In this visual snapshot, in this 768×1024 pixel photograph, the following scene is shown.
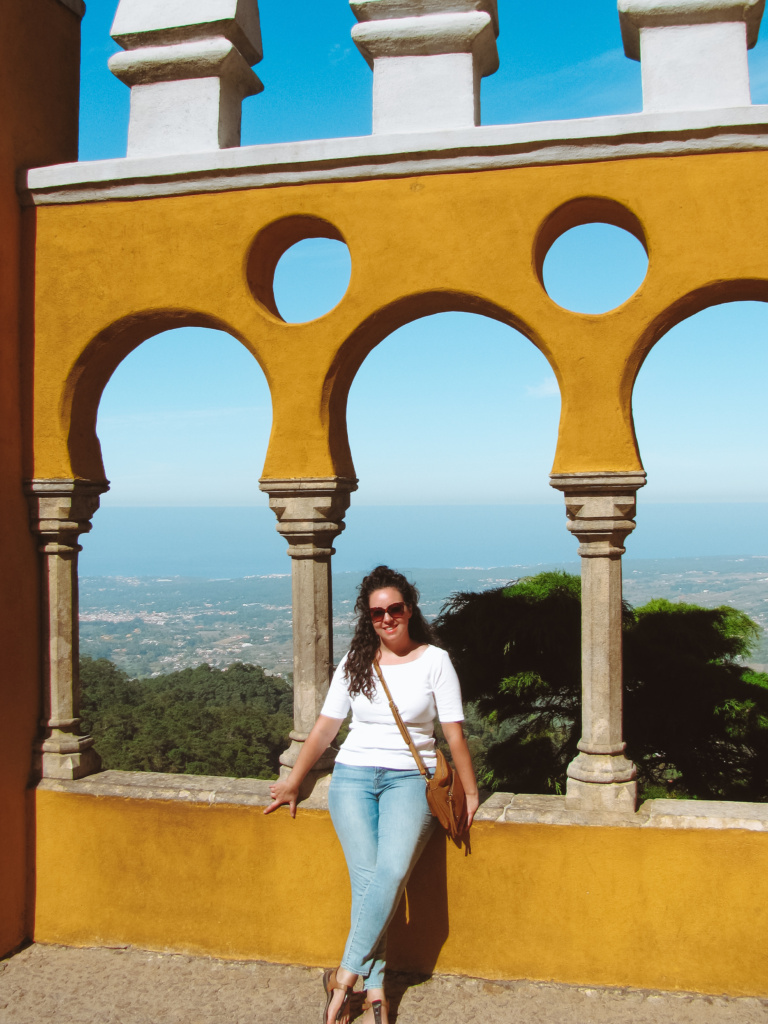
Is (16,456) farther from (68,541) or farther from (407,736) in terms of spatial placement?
(407,736)

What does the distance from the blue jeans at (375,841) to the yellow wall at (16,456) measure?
1.66 metres

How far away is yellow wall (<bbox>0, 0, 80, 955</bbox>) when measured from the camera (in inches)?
154

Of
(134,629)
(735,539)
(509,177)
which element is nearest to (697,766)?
(509,177)

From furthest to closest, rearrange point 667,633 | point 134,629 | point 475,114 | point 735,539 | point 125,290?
point 735,539 < point 134,629 < point 667,633 < point 125,290 < point 475,114

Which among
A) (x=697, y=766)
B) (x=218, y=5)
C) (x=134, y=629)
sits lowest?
(x=134, y=629)

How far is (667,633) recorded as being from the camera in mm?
9992

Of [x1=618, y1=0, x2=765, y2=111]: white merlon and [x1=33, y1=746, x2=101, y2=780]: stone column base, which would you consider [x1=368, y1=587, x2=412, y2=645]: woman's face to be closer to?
[x1=33, y1=746, x2=101, y2=780]: stone column base

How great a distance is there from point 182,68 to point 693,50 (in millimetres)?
2306

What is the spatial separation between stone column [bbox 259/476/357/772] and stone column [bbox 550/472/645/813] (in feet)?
3.35

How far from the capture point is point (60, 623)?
161 inches

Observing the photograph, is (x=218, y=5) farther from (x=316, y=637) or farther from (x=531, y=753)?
(x=531, y=753)

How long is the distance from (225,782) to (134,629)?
2235 inches

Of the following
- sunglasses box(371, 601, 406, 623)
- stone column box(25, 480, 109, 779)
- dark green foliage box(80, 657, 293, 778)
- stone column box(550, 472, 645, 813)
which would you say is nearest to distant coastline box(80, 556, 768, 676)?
dark green foliage box(80, 657, 293, 778)

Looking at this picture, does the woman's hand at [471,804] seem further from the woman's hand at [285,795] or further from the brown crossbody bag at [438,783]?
the woman's hand at [285,795]
